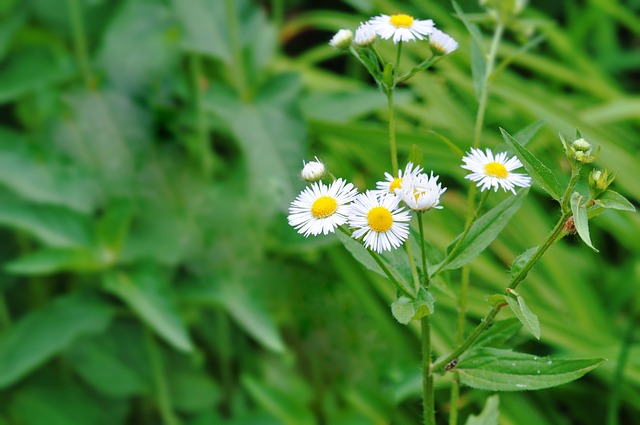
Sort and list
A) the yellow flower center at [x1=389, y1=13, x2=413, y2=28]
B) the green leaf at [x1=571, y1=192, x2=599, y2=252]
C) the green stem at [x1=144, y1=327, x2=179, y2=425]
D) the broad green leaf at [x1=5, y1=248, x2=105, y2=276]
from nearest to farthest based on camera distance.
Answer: the green leaf at [x1=571, y1=192, x2=599, y2=252]
the yellow flower center at [x1=389, y1=13, x2=413, y2=28]
the broad green leaf at [x1=5, y1=248, x2=105, y2=276]
the green stem at [x1=144, y1=327, x2=179, y2=425]

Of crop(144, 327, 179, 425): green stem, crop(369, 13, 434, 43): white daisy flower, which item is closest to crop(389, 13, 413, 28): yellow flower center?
crop(369, 13, 434, 43): white daisy flower

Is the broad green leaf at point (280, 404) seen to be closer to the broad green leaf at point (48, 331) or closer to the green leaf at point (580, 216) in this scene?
the broad green leaf at point (48, 331)

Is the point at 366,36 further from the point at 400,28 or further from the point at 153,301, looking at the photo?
the point at 153,301

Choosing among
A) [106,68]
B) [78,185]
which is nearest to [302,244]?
[78,185]

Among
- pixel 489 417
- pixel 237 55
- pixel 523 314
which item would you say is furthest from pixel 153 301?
pixel 523 314

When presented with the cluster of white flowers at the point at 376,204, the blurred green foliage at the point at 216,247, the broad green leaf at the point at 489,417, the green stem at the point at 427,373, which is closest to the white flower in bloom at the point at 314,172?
the cluster of white flowers at the point at 376,204

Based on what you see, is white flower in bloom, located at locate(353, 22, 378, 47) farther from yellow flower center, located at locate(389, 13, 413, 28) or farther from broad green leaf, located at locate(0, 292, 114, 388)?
broad green leaf, located at locate(0, 292, 114, 388)

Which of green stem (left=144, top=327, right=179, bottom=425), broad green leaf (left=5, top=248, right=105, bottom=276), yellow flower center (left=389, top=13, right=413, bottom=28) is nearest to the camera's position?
yellow flower center (left=389, top=13, right=413, bottom=28)
